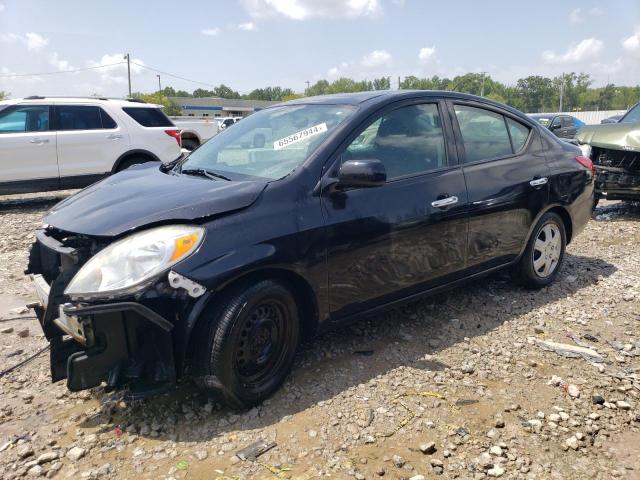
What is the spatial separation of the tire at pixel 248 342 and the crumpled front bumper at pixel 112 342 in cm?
19

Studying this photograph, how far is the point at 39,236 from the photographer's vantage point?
316 centimetres

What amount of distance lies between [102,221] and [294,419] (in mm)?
1463

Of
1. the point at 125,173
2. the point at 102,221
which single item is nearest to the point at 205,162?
the point at 125,173

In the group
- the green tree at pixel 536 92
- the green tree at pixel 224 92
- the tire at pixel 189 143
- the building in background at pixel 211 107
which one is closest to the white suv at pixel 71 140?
the tire at pixel 189 143

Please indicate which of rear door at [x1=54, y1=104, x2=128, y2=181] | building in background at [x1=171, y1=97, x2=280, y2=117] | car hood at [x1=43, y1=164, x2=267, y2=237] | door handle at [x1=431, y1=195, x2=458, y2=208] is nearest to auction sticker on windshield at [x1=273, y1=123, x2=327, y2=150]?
car hood at [x1=43, y1=164, x2=267, y2=237]

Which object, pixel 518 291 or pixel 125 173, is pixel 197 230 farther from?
pixel 518 291

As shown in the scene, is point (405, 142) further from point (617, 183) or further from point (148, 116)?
point (148, 116)

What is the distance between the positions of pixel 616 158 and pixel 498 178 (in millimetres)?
5071

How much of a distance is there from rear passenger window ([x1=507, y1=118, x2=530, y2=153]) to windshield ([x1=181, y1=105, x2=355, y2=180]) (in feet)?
5.72

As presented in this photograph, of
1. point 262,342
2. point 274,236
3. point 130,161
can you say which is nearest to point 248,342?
point 262,342

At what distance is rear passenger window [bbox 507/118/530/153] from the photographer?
Result: 457cm

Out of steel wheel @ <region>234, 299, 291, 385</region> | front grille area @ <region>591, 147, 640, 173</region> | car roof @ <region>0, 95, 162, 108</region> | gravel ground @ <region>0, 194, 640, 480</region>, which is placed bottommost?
gravel ground @ <region>0, 194, 640, 480</region>

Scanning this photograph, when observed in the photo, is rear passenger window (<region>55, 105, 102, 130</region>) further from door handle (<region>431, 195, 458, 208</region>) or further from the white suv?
door handle (<region>431, 195, 458, 208</region>)

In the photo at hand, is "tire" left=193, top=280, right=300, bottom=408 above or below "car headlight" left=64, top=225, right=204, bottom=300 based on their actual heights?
below
